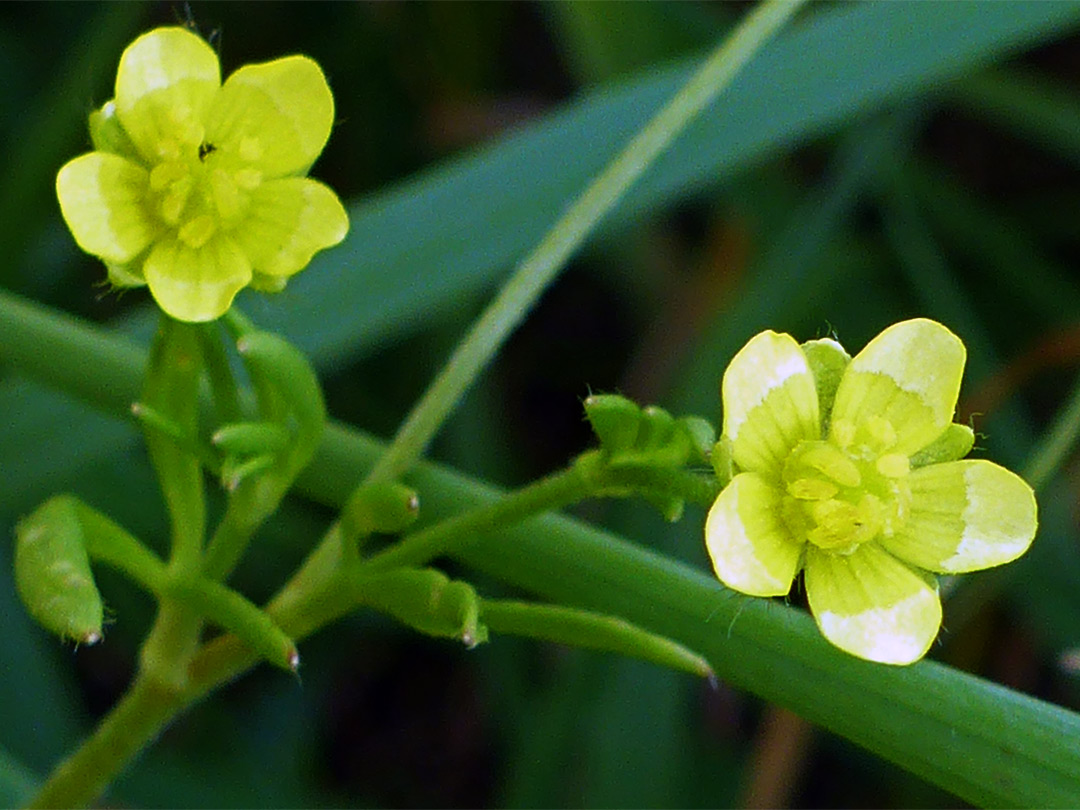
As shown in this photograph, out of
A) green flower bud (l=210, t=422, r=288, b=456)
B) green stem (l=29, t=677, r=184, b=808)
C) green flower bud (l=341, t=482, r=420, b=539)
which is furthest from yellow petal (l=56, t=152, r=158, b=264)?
green stem (l=29, t=677, r=184, b=808)

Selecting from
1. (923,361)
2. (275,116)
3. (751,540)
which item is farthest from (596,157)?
(751,540)

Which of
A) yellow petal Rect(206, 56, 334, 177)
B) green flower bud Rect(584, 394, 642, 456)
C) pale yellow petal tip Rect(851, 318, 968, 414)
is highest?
yellow petal Rect(206, 56, 334, 177)

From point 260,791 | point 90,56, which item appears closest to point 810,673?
point 260,791

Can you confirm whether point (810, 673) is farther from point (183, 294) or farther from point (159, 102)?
point (159, 102)

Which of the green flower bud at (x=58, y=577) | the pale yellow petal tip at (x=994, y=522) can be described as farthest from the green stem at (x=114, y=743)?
the pale yellow petal tip at (x=994, y=522)

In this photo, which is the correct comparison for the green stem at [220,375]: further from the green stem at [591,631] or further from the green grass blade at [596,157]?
the green grass blade at [596,157]

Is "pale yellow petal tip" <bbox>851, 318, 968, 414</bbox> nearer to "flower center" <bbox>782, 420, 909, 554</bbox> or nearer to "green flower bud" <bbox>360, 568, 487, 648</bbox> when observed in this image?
"flower center" <bbox>782, 420, 909, 554</bbox>

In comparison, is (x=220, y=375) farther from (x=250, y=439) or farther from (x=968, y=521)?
(x=968, y=521)
